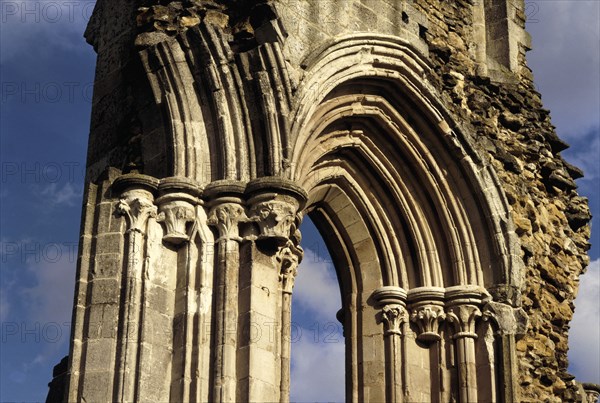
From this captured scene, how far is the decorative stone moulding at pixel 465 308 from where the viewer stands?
13.2 metres

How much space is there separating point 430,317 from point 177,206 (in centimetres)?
359

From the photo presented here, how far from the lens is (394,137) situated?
44.8 feet

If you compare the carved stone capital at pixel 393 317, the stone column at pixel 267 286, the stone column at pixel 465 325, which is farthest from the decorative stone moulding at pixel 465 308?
the stone column at pixel 267 286

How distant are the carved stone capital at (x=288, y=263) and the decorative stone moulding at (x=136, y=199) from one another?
3.58ft

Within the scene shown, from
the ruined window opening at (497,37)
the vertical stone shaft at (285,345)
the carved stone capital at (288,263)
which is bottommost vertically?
the vertical stone shaft at (285,345)

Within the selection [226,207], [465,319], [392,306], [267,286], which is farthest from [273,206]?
[465,319]

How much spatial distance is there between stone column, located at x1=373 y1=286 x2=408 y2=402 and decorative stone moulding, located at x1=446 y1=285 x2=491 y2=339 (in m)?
0.48

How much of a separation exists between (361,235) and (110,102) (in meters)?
3.10

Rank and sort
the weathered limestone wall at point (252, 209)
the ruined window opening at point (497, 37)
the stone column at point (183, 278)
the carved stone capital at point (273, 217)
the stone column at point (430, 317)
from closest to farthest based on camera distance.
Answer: the stone column at point (183, 278) → the weathered limestone wall at point (252, 209) → the carved stone capital at point (273, 217) → the stone column at point (430, 317) → the ruined window opening at point (497, 37)

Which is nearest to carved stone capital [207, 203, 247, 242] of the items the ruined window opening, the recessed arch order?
the recessed arch order

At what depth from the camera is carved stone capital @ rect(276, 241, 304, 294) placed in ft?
36.3

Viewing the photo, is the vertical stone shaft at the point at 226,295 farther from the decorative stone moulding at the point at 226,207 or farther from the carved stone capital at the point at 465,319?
the carved stone capital at the point at 465,319

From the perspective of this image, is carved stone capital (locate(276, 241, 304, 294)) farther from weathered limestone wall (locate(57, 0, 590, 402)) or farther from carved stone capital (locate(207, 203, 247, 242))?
carved stone capital (locate(207, 203, 247, 242))

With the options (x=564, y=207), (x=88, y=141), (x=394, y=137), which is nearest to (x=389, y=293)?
(x=394, y=137)
